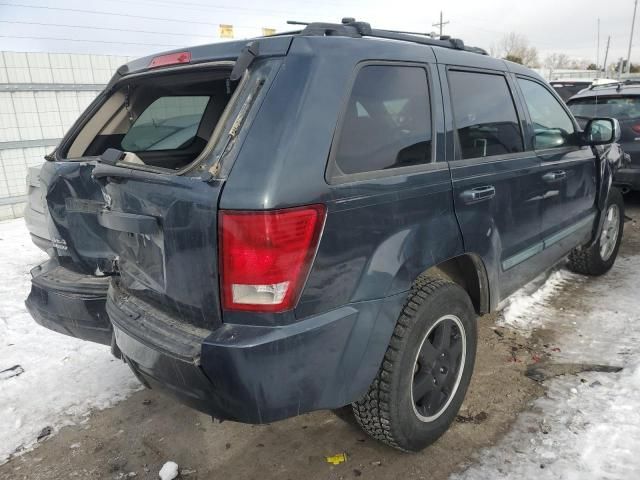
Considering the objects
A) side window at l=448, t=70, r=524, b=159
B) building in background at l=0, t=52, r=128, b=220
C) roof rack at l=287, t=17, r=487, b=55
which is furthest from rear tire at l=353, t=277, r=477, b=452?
building in background at l=0, t=52, r=128, b=220

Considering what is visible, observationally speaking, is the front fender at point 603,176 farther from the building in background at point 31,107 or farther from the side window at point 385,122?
the building in background at point 31,107

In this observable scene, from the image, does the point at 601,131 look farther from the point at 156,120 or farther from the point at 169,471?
the point at 169,471

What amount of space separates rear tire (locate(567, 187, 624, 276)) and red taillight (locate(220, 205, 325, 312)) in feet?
12.0

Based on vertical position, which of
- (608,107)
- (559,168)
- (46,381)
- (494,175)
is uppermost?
(608,107)

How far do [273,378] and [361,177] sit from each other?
839 millimetres

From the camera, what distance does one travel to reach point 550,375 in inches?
121

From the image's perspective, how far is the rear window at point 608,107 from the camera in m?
6.86

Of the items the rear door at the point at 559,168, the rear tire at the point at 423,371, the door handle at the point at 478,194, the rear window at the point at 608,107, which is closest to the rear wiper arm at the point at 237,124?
the rear tire at the point at 423,371

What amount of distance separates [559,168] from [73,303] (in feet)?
10.6

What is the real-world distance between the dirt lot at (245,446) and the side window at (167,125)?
1.64 metres

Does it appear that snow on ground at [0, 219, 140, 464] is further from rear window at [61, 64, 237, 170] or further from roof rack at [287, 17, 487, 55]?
roof rack at [287, 17, 487, 55]

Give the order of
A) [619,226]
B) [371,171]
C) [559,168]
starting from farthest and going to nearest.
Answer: [619,226] → [559,168] → [371,171]

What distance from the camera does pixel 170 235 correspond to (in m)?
1.88

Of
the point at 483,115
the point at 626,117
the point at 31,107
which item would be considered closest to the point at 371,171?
the point at 483,115
